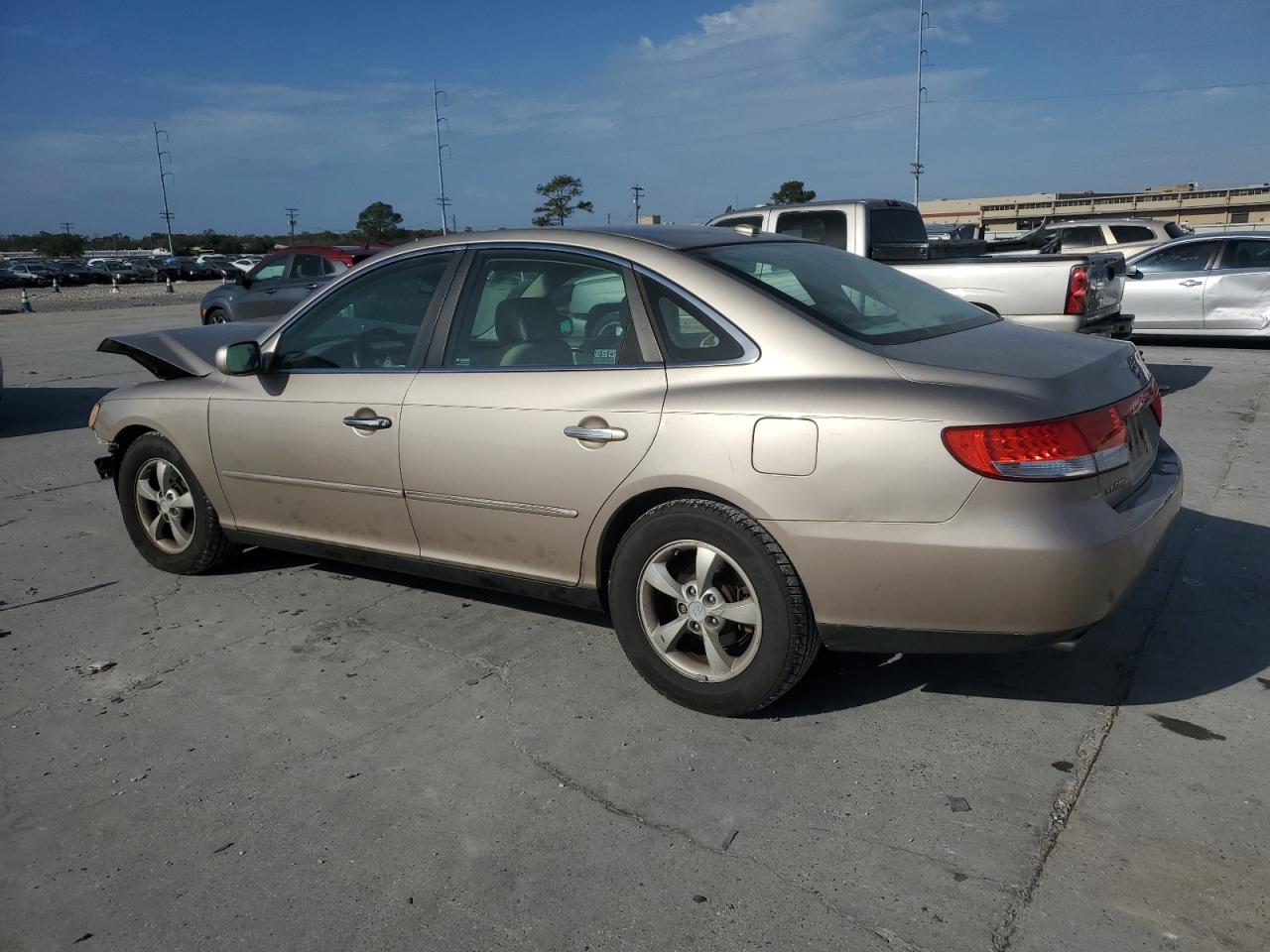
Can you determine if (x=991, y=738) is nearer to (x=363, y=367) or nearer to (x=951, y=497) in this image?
(x=951, y=497)

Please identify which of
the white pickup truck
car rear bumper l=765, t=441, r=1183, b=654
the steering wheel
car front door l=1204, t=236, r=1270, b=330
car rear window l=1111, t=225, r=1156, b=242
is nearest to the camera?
car rear bumper l=765, t=441, r=1183, b=654

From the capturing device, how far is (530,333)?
155 inches

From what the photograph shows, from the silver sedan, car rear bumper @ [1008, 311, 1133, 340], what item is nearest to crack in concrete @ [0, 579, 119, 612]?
car rear bumper @ [1008, 311, 1133, 340]

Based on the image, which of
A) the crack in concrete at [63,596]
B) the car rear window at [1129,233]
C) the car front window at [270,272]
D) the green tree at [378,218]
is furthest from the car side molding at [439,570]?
the green tree at [378,218]

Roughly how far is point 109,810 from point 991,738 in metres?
2.77

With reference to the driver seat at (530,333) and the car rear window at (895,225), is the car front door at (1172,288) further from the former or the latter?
the driver seat at (530,333)

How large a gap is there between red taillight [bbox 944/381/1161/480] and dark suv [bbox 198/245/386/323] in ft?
46.4

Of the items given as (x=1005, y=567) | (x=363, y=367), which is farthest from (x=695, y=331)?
(x=363, y=367)

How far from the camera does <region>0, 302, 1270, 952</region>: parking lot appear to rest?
250 cm

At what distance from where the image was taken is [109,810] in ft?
10.0

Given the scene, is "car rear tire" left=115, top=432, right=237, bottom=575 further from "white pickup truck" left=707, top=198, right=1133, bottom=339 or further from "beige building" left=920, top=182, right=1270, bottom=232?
"beige building" left=920, top=182, right=1270, bottom=232

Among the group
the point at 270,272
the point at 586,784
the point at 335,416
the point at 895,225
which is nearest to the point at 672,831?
the point at 586,784

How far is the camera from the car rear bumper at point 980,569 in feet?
9.45

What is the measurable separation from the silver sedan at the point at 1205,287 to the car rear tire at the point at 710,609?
38.5ft
